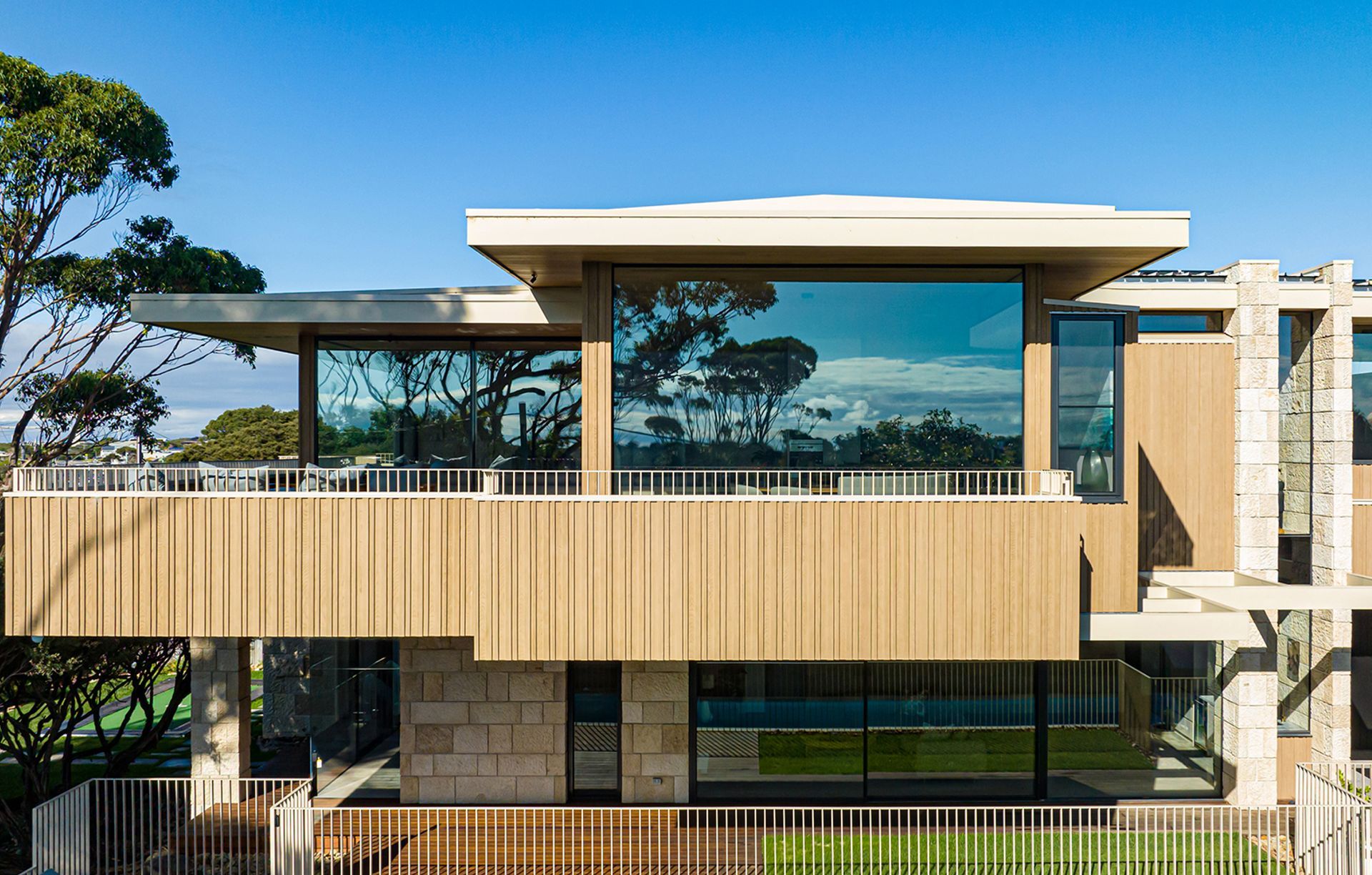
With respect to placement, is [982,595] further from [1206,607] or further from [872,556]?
[1206,607]

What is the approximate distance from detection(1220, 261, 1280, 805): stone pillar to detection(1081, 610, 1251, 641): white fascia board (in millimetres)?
1757

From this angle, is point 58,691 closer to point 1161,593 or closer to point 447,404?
point 447,404

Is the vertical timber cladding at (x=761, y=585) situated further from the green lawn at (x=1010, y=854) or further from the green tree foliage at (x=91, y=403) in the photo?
the green tree foliage at (x=91, y=403)

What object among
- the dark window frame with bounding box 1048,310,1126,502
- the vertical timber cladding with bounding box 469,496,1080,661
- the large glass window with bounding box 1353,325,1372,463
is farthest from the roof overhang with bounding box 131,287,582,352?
the large glass window with bounding box 1353,325,1372,463

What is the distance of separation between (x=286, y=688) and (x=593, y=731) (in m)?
5.99

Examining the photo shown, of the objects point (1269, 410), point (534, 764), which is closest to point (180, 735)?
point (534, 764)

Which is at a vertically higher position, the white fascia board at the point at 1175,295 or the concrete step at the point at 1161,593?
the white fascia board at the point at 1175,295

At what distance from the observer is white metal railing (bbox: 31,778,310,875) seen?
9.44 m

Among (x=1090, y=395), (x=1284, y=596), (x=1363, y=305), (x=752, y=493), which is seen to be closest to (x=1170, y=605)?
(x=1284, y=596)

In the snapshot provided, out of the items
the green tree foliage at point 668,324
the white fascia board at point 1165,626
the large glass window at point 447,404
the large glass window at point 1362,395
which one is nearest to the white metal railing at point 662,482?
the green tree foliage at point 668,324

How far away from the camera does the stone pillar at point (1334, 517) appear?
11.5 m

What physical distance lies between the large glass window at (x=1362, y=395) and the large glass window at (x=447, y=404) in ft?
39.6

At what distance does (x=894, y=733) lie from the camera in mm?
11141

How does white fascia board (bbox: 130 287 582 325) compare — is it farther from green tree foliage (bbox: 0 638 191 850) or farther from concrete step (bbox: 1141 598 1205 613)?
concrete step (bbox: 1141 598 1205 613)
